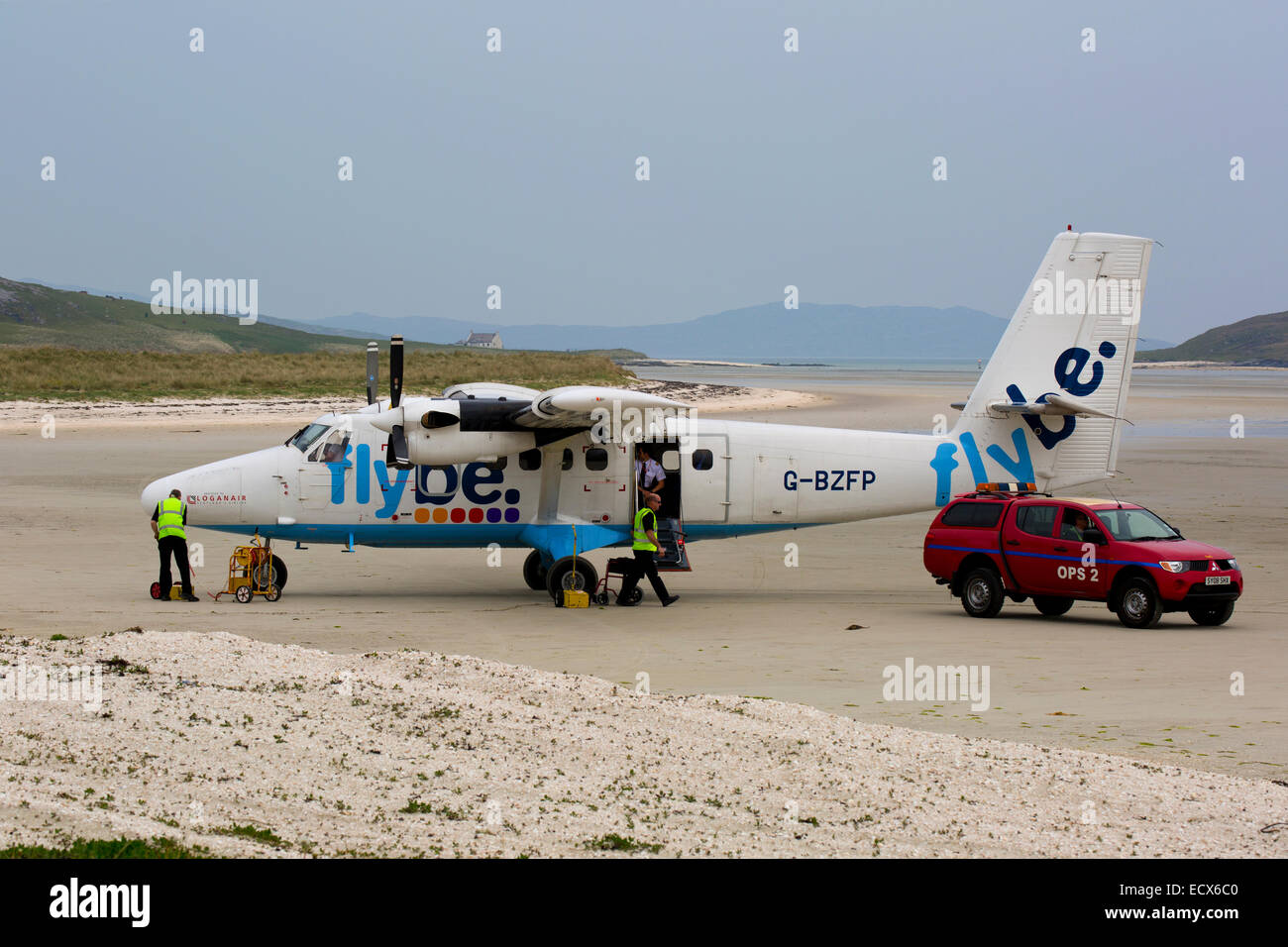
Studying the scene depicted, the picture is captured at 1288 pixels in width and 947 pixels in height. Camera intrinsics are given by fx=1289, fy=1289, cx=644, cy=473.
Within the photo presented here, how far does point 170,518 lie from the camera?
1828cm

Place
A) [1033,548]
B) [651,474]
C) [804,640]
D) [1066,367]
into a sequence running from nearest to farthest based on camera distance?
[804,640] → [1033,548] → [651,474] → [1066,367]

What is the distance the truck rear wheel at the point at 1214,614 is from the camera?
16.9m

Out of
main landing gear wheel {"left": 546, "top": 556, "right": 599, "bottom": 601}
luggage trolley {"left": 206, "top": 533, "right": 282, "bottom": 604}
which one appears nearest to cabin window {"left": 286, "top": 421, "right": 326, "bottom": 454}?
luggage trolley {"left": 206, "top": 533, "right": 282, "bottom": 604}

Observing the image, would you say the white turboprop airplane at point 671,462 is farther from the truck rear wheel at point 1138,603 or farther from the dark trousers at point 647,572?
the truck rear wheel at point 1138,603

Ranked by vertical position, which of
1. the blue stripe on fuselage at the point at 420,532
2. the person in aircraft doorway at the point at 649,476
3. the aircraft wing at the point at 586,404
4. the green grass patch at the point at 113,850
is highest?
the aircraft wing at the point at 586,404

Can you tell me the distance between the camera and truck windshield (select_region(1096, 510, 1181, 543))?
1731 centimetres

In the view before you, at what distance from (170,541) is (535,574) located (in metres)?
5.77

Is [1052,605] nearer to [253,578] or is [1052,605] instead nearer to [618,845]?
[253,578]

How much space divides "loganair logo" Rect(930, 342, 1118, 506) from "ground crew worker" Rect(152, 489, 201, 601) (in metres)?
11.6

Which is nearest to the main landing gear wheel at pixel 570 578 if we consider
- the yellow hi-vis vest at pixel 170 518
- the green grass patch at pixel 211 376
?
the yellow hi-vis vest at pixel 170 518

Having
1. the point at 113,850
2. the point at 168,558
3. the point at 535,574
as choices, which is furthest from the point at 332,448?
the point at 113,850

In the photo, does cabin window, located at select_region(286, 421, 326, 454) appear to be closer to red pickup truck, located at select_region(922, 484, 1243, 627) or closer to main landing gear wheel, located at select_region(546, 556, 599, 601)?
main landing gear wheel, located at select_region(546, 556, 599, 601)

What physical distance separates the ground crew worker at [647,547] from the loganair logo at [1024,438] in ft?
16.1

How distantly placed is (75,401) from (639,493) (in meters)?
40.3
